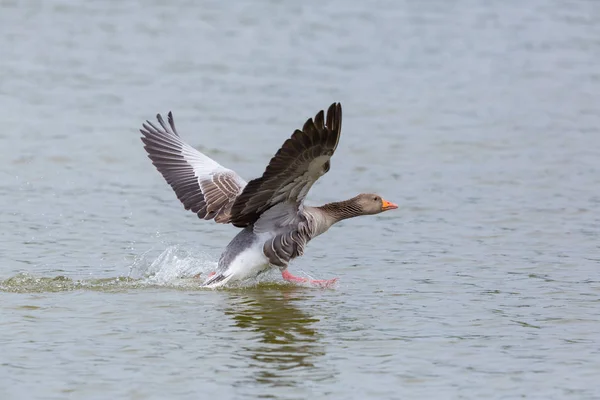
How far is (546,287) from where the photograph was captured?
1055cm

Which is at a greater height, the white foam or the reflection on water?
the white foam

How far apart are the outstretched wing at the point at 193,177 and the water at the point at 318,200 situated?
596mm

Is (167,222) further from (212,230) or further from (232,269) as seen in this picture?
(232,269)

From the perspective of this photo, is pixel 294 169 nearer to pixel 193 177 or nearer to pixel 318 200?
pixel 193 177

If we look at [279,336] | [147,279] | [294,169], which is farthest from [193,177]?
[279,336]

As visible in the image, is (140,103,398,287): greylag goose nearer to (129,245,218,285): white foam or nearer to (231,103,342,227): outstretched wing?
(231,103,342,227): outstretched wing

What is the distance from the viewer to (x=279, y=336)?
29.2 ft

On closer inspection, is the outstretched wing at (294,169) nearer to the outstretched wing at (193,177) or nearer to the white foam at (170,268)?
the outstretched wing at (193,177)

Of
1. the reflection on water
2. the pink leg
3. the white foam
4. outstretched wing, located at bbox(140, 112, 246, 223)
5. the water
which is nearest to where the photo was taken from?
the reflection on water

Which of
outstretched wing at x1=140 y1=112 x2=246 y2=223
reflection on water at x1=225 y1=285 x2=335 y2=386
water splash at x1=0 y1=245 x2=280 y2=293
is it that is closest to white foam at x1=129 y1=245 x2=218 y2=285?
water splash at x1=0 y1=245 x2=280 y2=293

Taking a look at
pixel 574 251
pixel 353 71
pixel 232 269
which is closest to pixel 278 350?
pixel 232 269

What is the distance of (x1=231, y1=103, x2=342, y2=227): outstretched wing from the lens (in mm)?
8703

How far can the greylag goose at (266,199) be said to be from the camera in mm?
8984

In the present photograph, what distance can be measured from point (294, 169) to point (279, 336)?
4.45ft
